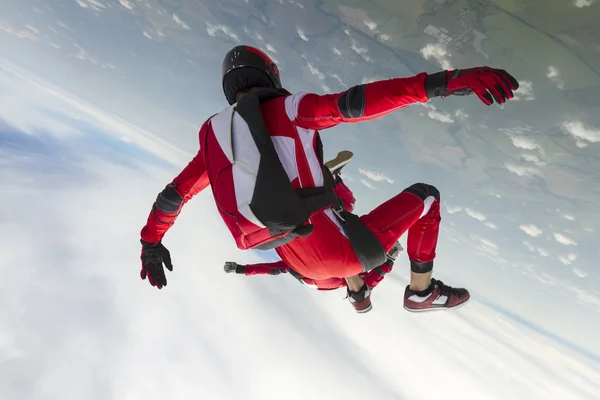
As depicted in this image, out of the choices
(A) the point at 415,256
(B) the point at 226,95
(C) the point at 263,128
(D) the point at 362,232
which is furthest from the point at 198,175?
(A) the point at 415,256

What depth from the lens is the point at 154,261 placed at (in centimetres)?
280

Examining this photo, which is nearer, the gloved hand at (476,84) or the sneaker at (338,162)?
the gloved hand at (476,84)

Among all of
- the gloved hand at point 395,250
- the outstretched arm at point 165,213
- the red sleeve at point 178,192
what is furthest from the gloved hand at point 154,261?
the gloved hand at point 395,250

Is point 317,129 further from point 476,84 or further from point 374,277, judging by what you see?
point 374,277

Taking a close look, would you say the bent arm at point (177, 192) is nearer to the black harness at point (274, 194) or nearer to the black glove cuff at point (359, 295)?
the black harness at point (274, 194)

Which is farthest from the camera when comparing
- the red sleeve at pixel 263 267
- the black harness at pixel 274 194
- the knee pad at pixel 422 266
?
the red sleeve at pixel 263 267

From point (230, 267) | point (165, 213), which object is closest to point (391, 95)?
point (165, 213)

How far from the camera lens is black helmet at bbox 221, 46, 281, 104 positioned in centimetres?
210

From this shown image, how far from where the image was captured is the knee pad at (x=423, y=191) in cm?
220

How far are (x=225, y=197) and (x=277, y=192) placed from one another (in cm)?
35

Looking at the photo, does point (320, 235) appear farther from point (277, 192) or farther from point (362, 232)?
point (277, 192)

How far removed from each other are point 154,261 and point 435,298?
2.10 m

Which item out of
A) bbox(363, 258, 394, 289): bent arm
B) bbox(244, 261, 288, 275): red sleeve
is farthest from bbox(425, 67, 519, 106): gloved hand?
bbox(244, 261, 288, 275): red sleeve

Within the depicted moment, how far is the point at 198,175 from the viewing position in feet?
7.95
